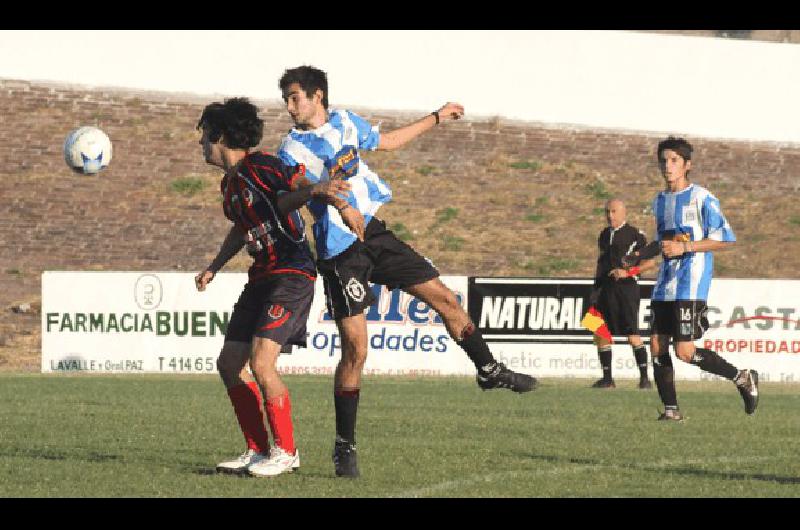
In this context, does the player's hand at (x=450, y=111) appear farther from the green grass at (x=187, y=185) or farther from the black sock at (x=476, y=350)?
the green grass at (x=187, y=185)

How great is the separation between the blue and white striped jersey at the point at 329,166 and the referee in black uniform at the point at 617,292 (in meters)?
10.6

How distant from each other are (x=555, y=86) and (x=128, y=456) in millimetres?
24009

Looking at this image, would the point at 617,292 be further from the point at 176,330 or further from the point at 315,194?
the point at 315,194

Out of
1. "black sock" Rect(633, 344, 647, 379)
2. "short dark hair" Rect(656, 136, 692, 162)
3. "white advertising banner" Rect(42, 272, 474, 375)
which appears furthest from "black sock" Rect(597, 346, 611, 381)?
"short dark hair" Rect(656, 136, 692, 162)

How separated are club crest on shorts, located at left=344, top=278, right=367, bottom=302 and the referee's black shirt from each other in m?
11.2

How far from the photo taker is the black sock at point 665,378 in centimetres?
1308

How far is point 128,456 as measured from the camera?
9.60 m

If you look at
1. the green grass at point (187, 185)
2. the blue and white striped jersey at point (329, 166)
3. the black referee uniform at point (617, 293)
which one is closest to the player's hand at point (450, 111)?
the blue and white striped jersey at point (329, 166)

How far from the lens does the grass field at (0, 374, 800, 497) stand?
809 centimetres

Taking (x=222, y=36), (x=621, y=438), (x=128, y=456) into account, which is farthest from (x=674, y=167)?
(x=222, y=36)

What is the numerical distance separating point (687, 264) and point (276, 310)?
5426mm

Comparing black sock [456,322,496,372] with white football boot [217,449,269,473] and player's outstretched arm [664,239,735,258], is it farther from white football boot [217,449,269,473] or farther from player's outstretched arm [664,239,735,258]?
player's outstretched arm [664,239,735,258]

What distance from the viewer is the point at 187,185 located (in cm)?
3000

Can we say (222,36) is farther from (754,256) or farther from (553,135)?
(754,256)
